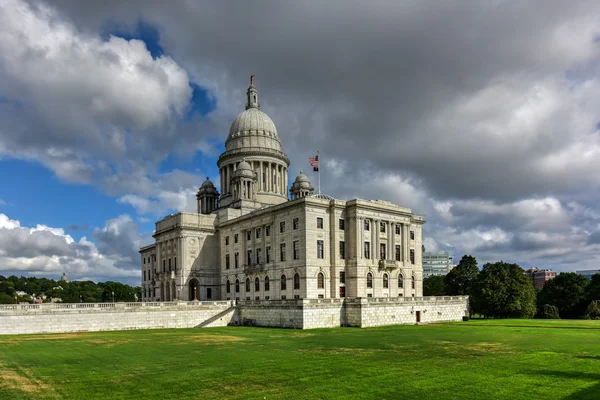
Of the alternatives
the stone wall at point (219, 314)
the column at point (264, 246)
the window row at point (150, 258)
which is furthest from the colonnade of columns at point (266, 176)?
the stone wall at point (219, 314)

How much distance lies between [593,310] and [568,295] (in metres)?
8.49

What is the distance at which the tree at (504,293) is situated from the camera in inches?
3278

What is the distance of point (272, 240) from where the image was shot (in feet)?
271

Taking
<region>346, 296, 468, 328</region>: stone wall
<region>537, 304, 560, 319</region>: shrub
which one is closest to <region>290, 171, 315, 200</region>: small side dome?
<region>346, 296, 468, 328</region>: stone wall

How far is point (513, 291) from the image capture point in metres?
83.9

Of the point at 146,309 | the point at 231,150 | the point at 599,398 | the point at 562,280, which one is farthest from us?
the point at 231,150

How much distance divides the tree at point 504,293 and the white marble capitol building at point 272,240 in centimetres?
1089

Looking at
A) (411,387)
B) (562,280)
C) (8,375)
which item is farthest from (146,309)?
(562,280)

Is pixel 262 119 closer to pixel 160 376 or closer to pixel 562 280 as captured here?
pixel 562 280

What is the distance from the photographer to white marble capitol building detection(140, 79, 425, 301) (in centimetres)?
7694

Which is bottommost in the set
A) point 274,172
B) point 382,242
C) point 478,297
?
point 478,297

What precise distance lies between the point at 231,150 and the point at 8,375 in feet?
284

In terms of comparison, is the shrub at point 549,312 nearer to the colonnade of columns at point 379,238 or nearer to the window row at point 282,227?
the colonnade of columns at point 379,238

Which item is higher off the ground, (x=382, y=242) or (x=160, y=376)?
(x=382, y=242)
